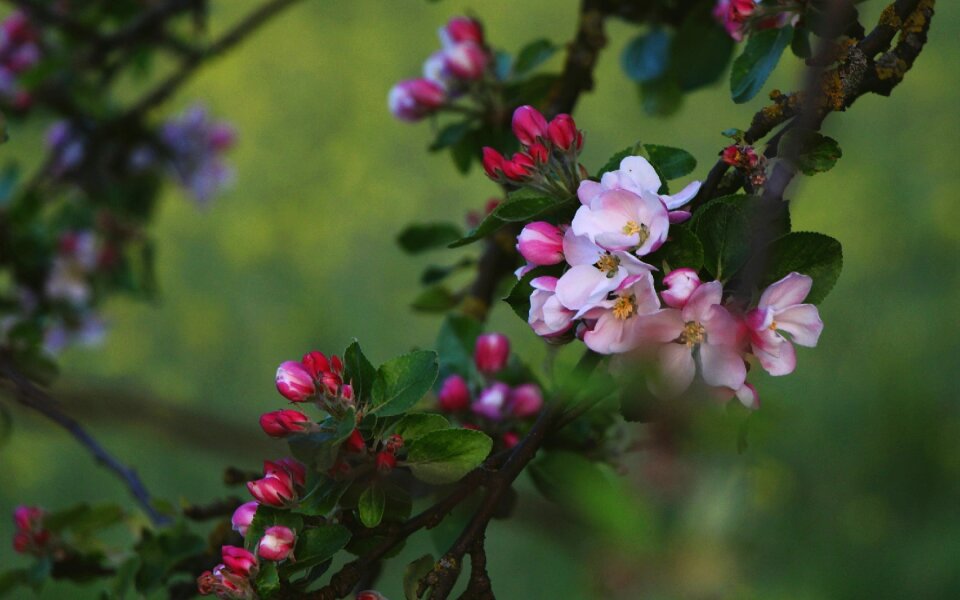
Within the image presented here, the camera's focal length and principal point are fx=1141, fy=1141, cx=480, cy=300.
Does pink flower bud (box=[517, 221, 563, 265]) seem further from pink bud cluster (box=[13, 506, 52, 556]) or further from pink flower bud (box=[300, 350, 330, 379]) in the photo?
pink bud cluster (box=[13, 506, 52, 556])

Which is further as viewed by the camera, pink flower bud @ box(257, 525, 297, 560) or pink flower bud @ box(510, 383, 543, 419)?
pink flower bud @ box(510, 383, 543, 419)

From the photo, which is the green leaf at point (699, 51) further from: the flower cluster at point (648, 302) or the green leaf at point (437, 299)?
the flower cluster at point (648, 302)

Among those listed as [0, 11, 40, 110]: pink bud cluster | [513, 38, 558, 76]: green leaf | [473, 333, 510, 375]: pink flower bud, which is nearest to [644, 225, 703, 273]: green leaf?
[473, 333, 510, 375]: pink flower bud

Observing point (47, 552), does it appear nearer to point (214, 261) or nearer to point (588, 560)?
point (588, 560)

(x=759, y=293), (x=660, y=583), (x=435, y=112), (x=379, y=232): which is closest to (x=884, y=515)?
(x=660, y=583)

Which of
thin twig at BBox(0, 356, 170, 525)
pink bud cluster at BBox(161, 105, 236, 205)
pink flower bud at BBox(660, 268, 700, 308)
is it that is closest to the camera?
pink flower bud at BBox(660, 268, 700, 308)

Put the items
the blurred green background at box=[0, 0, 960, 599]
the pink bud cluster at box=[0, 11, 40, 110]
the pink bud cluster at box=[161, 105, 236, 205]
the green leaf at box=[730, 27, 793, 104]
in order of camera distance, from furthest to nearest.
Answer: the blurred green background at box=[0, 0, 960, 599] → the pink bud cluster at box=[161, 105, 236, 205] → the pink bud cluster at box=[0, 11, 40, 110] → the green leaf at box=[730, 27, 793, 104]
